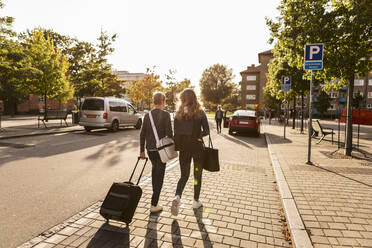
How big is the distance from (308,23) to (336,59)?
1441 millimetres

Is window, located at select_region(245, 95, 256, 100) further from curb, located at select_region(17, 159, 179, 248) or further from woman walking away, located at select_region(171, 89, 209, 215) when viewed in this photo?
curb, located at select_region(17, 159, 179, 248)

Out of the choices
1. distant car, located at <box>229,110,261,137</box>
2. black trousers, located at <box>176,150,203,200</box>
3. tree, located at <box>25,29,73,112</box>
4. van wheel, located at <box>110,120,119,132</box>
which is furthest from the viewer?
tree, located at <box>25,29,73,112</box>

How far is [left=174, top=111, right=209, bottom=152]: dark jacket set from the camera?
357 cm

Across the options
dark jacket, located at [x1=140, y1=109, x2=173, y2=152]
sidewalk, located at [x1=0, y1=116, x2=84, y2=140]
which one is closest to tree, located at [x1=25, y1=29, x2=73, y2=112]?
sidewalk, located at [x1=0, y1=116, x2=84, y2=140]

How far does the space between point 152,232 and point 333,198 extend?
302cm

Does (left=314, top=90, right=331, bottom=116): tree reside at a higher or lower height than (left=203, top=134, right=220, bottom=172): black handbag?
higher

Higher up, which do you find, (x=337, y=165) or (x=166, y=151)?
(x=166, y=151)

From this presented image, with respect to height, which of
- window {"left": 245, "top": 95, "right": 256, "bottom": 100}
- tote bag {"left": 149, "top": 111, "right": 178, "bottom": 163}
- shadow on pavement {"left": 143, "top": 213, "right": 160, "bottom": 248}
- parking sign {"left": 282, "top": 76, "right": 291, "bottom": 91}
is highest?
window {"left": 245, "top": 95, "right": 256, "bottom": 100}

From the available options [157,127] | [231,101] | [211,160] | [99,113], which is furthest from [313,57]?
[231,101]

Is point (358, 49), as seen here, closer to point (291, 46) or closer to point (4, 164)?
point (291, 46)

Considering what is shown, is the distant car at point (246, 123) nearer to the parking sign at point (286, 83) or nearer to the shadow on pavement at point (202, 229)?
the parking sign at point (286, 83)

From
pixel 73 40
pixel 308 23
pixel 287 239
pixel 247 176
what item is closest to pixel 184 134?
pixel 287 239

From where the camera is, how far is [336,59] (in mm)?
8039

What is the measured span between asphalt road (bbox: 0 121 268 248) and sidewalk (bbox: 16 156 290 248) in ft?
1.18
